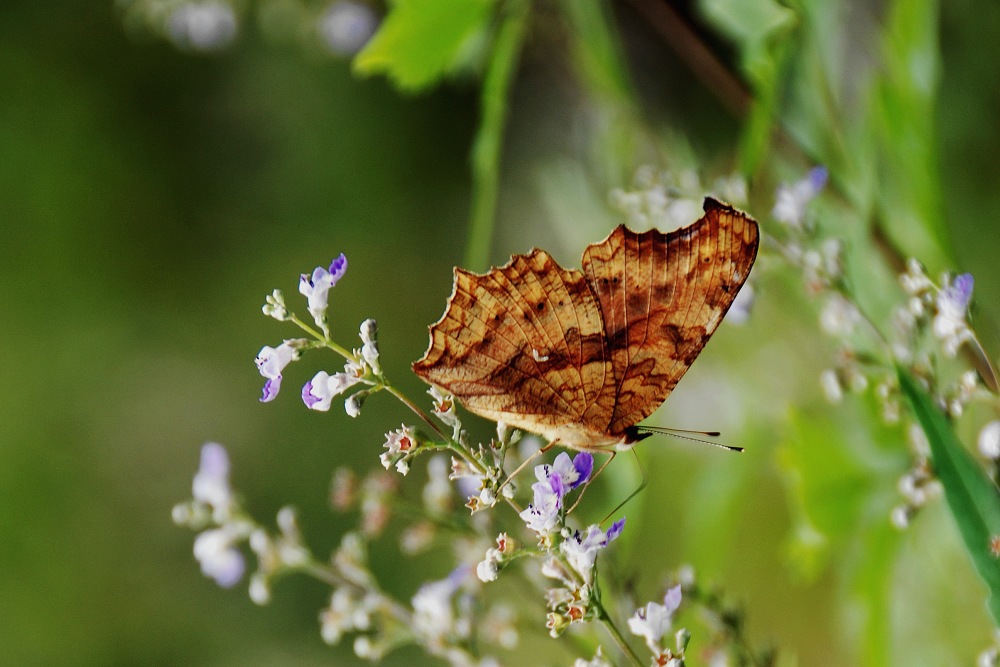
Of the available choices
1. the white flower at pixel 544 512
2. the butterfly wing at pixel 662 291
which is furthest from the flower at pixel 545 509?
the butterfly wing at pixel 662 291

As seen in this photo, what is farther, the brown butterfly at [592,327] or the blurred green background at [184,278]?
the blurred green background at [184,278]

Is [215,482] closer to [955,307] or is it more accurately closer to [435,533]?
[435,533]

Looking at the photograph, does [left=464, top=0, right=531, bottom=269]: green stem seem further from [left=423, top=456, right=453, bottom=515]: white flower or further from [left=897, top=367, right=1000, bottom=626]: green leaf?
[left=897, top=367, right=1000, bottom=626]: green leaf

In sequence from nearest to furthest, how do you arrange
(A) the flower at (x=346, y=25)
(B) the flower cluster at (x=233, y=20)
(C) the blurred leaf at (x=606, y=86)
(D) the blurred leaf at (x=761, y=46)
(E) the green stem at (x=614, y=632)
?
(E) the green stem at (x=614, y=632) → (D) the blurred leaf at (x=761, y=46) → (C) the blurred leaf at (x=606, y=86) → (B) the flower cluster at (x=233, y=20) → (A) the flower at (x=346, y=25)

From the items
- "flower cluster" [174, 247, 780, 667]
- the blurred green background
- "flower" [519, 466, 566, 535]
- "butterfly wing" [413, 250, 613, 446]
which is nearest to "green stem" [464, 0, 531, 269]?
"flower cluster" [174, 247, 780, 667]

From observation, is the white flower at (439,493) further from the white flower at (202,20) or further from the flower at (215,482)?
the white flower at (202,20)

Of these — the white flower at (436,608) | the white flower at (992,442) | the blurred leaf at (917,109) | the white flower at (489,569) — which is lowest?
the white flower at (489,569)

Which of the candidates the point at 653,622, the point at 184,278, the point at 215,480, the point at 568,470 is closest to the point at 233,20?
the point at 215,480

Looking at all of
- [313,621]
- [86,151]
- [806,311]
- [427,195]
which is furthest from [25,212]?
[806,311]
